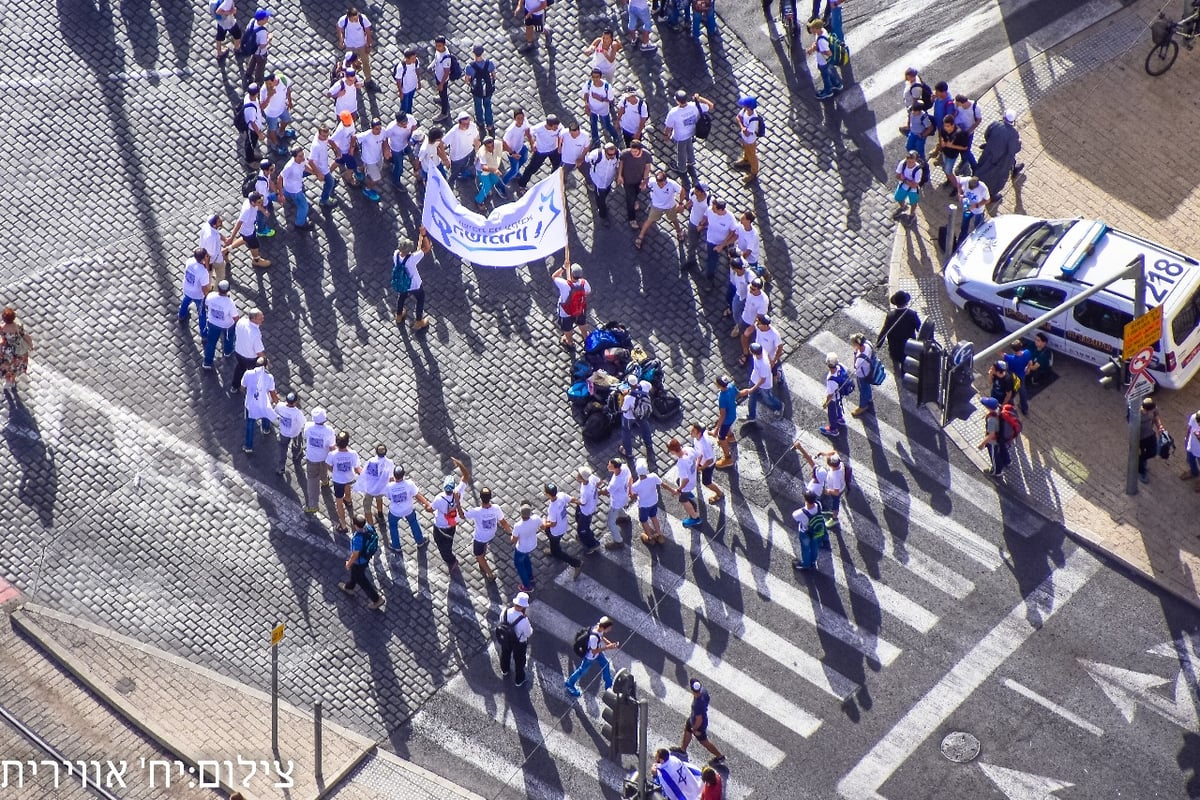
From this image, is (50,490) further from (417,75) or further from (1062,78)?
(1062,78)

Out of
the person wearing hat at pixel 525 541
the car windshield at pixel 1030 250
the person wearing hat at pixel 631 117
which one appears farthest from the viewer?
the person wearing hat at pixel 631 117

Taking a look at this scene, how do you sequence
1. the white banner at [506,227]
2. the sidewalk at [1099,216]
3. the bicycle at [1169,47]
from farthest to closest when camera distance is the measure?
the bicycle at [1169,47]
the white banner at [506,227]
the sidewalk at [1099,216]

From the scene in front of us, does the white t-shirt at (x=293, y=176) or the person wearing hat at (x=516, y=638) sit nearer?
the person wearing hat at (x=516, y=638)

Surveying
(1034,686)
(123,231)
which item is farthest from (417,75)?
(1034,686)

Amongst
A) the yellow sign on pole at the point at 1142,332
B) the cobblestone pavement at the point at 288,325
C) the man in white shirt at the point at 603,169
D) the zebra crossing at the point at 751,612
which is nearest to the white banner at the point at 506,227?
the cobblestone pavement at the point at 288,325

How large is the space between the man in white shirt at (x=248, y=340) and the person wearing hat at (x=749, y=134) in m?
9.90

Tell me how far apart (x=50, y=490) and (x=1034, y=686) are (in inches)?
649

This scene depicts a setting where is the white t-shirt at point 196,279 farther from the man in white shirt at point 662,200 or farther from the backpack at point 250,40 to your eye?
the man in white shirt at point 662,200

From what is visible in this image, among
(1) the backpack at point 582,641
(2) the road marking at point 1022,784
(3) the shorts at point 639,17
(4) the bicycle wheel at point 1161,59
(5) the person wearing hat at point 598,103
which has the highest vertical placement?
(3) the shorts at point 639,17

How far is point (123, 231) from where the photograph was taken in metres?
39.2

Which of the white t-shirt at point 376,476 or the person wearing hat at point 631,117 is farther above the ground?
the person wearing hat at point 631,117

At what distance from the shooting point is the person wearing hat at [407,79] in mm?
40531

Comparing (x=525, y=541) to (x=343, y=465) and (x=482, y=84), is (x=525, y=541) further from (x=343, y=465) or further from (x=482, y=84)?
(x=482, y=84)

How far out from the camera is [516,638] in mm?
33125
